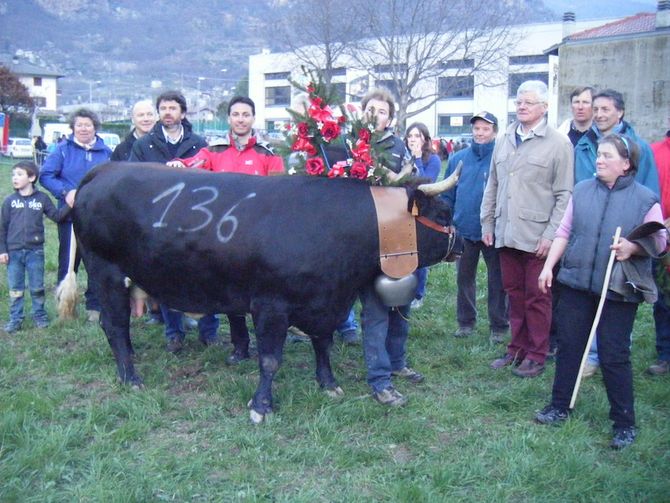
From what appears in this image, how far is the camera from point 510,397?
5348 mm

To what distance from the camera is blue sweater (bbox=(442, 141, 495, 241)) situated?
677 cm

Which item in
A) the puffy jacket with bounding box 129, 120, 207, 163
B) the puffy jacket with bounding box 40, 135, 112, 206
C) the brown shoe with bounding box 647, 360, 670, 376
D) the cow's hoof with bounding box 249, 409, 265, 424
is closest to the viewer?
the cow's hoof with bounding box 249, 409, 265, 424

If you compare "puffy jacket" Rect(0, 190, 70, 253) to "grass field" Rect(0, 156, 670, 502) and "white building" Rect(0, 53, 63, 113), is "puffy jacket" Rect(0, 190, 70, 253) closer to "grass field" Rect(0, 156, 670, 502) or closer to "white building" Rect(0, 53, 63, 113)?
"grass field" Rect(0, 156, 670, 502)

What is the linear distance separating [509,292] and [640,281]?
169cm

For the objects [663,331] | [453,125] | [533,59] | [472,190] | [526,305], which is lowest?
[663,331]

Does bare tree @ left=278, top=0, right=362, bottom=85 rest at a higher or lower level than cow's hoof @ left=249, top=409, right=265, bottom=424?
higher

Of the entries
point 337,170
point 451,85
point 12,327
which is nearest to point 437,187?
point 337,170

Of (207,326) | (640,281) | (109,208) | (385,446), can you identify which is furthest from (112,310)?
(640,281)

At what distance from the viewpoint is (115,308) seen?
221 inches

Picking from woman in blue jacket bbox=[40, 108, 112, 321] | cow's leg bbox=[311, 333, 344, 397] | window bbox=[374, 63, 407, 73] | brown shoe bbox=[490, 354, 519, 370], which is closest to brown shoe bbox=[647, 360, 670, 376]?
brown shoe bbox=[490, 354, 519, 370]

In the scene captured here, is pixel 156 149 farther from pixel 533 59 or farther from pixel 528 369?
pixel 533 59

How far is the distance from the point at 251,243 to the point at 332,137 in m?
0.95

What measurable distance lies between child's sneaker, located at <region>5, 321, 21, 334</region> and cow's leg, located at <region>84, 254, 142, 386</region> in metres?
1.76

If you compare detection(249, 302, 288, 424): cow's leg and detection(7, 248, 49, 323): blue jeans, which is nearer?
detection(249, 302, 288, 424): cow's leg
